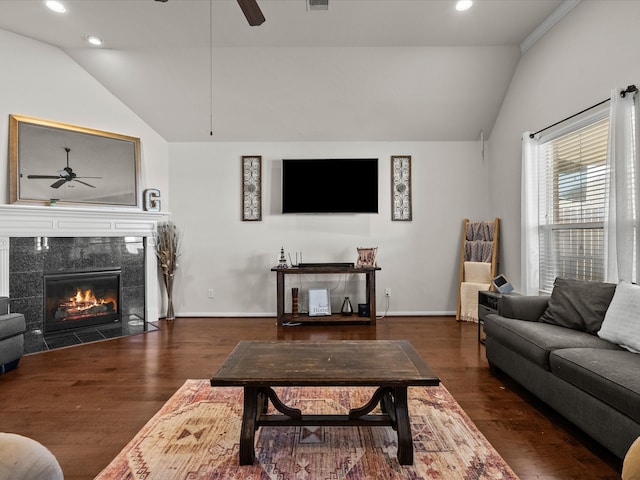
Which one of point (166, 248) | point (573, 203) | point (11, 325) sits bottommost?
point (11, 325)

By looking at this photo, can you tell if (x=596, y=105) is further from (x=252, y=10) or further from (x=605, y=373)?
(x=252, y=10)

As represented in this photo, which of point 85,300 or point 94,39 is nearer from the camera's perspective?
point 94,39

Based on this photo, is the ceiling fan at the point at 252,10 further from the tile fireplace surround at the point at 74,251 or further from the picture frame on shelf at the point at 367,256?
the picture frame on shelf at the point at 367,256

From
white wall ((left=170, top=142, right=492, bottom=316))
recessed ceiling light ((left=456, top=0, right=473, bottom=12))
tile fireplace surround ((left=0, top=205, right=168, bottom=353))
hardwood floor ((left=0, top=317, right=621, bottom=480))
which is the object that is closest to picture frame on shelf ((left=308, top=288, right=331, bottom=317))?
white wall ((left=170, top=142, right=492, bottom=316))

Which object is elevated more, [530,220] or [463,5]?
[463,5]

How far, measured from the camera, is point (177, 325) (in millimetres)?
4691

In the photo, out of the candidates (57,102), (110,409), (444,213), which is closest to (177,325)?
(110,409)

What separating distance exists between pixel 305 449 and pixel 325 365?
18.6 inches

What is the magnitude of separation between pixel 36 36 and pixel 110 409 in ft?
13.3

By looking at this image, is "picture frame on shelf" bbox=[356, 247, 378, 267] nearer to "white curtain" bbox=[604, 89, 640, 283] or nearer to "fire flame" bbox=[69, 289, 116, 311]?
"white curtain" bbox=[604, 89, 640, 283]

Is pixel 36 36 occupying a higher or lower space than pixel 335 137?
higher

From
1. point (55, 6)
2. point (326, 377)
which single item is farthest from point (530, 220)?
point (55, 6)

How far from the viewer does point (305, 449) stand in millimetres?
1881

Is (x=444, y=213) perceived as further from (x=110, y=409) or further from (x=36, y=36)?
(x=36, y=36)
